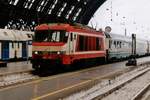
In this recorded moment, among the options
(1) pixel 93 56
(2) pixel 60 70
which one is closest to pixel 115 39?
(1) pixel 93 56

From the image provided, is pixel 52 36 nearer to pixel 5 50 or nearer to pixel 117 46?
pixel 5 50

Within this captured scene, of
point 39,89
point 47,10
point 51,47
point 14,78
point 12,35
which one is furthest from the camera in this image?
point 47,10

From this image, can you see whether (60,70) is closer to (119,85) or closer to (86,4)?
(119,85)

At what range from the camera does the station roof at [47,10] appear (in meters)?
60.5

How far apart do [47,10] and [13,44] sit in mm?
24602

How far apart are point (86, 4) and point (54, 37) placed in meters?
52.3

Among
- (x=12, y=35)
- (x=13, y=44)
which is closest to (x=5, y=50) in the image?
(x=13, y=44)

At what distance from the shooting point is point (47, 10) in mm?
70812

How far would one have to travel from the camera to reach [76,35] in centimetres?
3050

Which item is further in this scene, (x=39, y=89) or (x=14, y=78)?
(x=14, y=78)

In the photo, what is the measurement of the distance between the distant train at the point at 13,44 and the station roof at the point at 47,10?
9.08 meters

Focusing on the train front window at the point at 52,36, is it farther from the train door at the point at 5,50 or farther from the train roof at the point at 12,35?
the train door at the point at 5,50

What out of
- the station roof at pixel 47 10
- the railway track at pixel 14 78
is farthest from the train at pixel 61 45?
the station roof at pixel 47 10

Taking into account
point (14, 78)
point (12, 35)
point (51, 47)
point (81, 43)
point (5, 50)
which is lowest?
point (14, 78)
